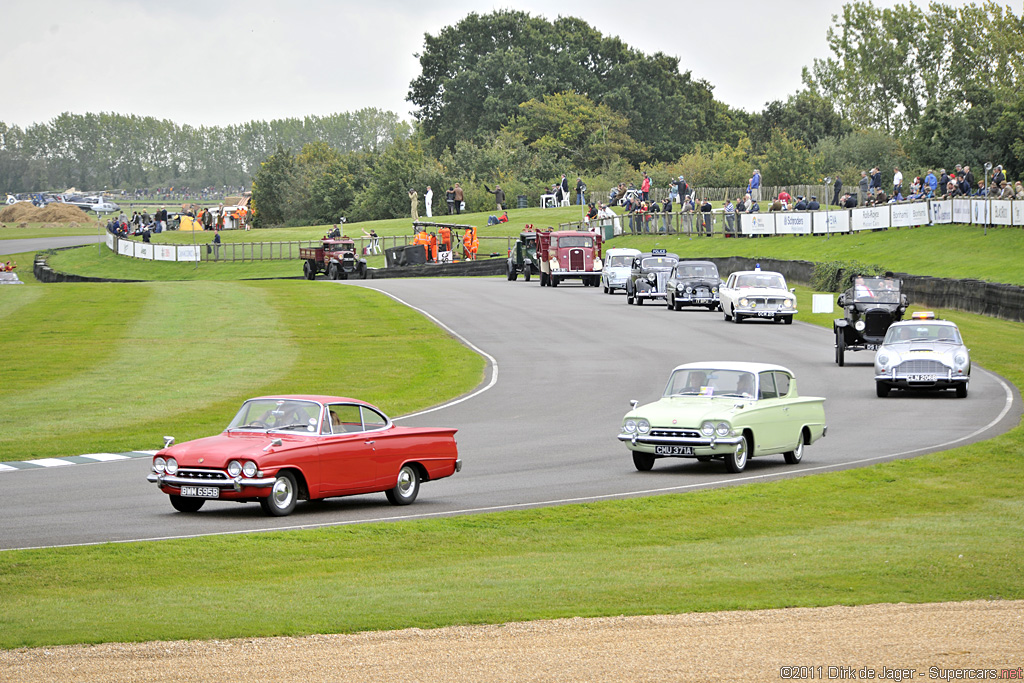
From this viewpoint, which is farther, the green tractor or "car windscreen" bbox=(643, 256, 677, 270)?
the green tractor

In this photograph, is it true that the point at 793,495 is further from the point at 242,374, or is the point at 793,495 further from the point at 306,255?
the point at 306,255

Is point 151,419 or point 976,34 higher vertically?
point 976,34

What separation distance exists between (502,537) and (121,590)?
423 cm

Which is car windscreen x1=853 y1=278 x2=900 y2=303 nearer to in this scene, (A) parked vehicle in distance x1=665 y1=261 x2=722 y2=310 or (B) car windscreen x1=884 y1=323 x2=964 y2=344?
(B) car windscreen x1=884 y1=323 x2=964 y2=344

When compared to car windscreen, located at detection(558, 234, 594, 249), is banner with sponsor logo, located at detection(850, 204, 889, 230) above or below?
above

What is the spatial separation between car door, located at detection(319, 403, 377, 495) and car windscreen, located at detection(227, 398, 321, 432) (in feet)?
0.70

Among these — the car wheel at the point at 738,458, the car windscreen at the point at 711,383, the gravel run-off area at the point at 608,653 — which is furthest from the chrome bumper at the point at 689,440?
the gravel run-off area at the point at 608,653

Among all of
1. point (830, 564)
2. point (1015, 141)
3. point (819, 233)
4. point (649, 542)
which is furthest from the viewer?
point (1015, 141)

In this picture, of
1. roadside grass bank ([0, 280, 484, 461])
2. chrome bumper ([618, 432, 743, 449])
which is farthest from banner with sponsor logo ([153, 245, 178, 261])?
chrome bumper ([618, 432, 743, 449])

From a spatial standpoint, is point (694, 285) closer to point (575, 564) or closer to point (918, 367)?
point (918, 367)

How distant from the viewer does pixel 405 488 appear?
50.9 ft

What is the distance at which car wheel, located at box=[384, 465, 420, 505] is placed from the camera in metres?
15.4

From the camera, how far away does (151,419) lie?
79.6ft

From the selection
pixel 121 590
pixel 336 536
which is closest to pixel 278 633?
pixel 121 590
